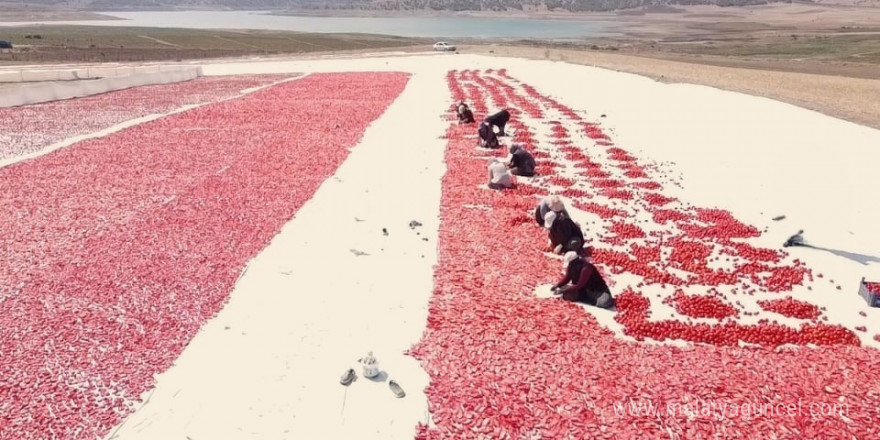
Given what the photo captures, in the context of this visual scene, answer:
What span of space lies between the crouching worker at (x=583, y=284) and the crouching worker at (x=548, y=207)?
6.33 ft

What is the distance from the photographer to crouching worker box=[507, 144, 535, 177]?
53.6 feet

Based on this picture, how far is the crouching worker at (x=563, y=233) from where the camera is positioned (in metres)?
10.7

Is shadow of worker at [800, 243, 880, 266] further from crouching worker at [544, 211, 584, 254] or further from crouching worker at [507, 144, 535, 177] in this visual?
crouching worker at [507, 144, 535, 177]

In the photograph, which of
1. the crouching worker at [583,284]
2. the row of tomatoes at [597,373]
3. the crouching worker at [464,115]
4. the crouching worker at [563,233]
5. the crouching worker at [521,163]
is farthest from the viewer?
the crouching worker at [464,115]

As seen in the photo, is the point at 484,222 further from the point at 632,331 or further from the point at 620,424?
the point at 620,424

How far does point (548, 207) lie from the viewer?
11.5 metres

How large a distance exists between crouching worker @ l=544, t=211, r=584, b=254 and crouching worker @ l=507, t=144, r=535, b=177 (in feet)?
18.6

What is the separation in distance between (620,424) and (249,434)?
391cm

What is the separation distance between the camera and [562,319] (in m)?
8.49

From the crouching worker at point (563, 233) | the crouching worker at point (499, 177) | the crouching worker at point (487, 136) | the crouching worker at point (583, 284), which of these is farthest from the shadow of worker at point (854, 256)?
the crouching worker at point (487, 136)

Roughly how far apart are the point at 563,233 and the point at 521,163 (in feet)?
19.4

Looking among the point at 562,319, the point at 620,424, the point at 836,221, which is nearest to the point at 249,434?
the point at 620,424

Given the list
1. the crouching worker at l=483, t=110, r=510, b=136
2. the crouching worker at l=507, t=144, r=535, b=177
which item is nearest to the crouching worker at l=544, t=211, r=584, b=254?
the crouching worker at l=507, t=144, r=535, b=177

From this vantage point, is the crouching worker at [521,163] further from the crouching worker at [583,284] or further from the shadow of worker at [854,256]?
the crouching worker at [583,284]
